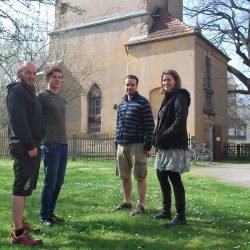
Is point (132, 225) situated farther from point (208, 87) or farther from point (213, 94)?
point (213, 94)

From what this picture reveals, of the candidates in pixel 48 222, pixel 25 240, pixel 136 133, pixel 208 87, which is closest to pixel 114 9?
pixel 208 87

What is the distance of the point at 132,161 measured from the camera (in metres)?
6.70

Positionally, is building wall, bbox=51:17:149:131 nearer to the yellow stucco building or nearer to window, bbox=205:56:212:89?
the yellow stucco building

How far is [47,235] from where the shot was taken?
5.25 meters

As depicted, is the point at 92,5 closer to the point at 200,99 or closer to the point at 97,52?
the point at 97,52

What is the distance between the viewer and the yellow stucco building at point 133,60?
25453mm

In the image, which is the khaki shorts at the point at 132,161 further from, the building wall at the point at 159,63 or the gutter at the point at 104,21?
A: the gutter at the point at 104,21

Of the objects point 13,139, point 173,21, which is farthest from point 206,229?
point 173,21

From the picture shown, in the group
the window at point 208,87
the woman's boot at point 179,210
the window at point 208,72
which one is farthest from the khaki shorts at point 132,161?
the window at point 208,72

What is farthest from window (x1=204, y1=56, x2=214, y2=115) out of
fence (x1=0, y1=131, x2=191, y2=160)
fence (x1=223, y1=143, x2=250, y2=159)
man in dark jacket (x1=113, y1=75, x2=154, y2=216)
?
man in dark jacket (x1=113, y1=75, x2=154, y2=216)

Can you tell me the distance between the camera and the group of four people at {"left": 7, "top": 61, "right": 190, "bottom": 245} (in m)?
4.89

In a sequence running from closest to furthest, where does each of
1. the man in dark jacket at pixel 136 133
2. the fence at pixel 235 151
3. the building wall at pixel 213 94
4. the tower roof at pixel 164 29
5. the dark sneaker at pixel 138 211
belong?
the dark sneaker at pixel 138 211, the man in dark jacket at pixel 136 133, the building wall at pixel 213 94, the tower roof at pixel 164 29, the fence at pixel 235 151

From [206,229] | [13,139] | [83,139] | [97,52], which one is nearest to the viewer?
[13,139]

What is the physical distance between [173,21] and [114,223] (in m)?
22.5
